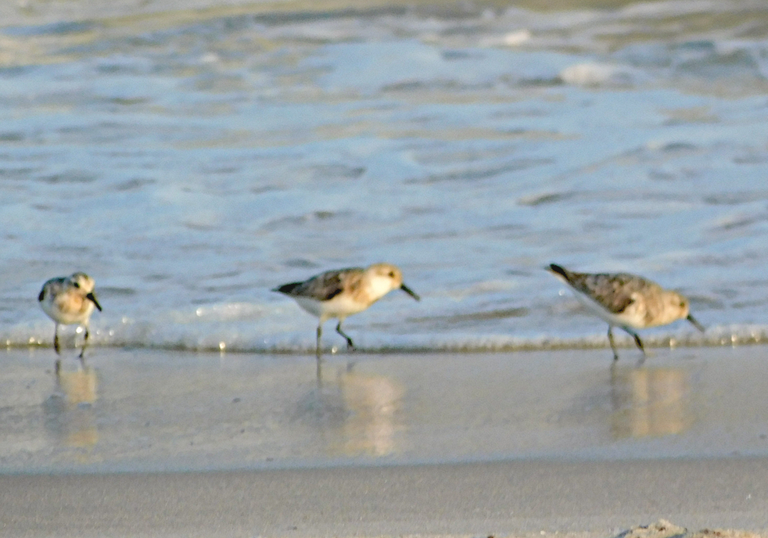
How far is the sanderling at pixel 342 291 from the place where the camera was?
22.0ft

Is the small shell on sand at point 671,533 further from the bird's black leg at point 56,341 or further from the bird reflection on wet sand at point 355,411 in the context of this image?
the bird's black leg at point 56,341

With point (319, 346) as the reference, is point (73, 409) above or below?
below

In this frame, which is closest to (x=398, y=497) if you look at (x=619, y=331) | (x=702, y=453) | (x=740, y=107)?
(x=702, y=453)

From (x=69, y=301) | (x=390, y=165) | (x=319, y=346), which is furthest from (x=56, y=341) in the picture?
(x=390, y=165)

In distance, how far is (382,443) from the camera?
4715 mm

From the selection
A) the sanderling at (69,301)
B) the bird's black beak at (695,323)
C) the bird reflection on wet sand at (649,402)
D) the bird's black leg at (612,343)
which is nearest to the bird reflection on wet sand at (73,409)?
the sanderling at (69,301)

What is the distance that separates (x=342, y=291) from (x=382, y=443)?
206 centimetres

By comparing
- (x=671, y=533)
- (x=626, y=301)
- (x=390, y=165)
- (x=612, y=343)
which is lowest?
(x=671, y=533)

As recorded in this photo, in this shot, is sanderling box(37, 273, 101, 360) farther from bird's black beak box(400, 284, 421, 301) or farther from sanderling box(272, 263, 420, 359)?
bird's black beak box(400, 284, 421, 301)

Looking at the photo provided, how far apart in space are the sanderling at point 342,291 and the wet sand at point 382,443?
30 cm

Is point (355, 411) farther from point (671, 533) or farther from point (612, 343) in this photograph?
point (671, 533)

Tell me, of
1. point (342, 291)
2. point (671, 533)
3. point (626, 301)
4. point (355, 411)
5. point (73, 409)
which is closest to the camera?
point (671, 533)

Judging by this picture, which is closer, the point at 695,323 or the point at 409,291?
the point at 695,323

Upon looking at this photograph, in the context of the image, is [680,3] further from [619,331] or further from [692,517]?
[692,517]
